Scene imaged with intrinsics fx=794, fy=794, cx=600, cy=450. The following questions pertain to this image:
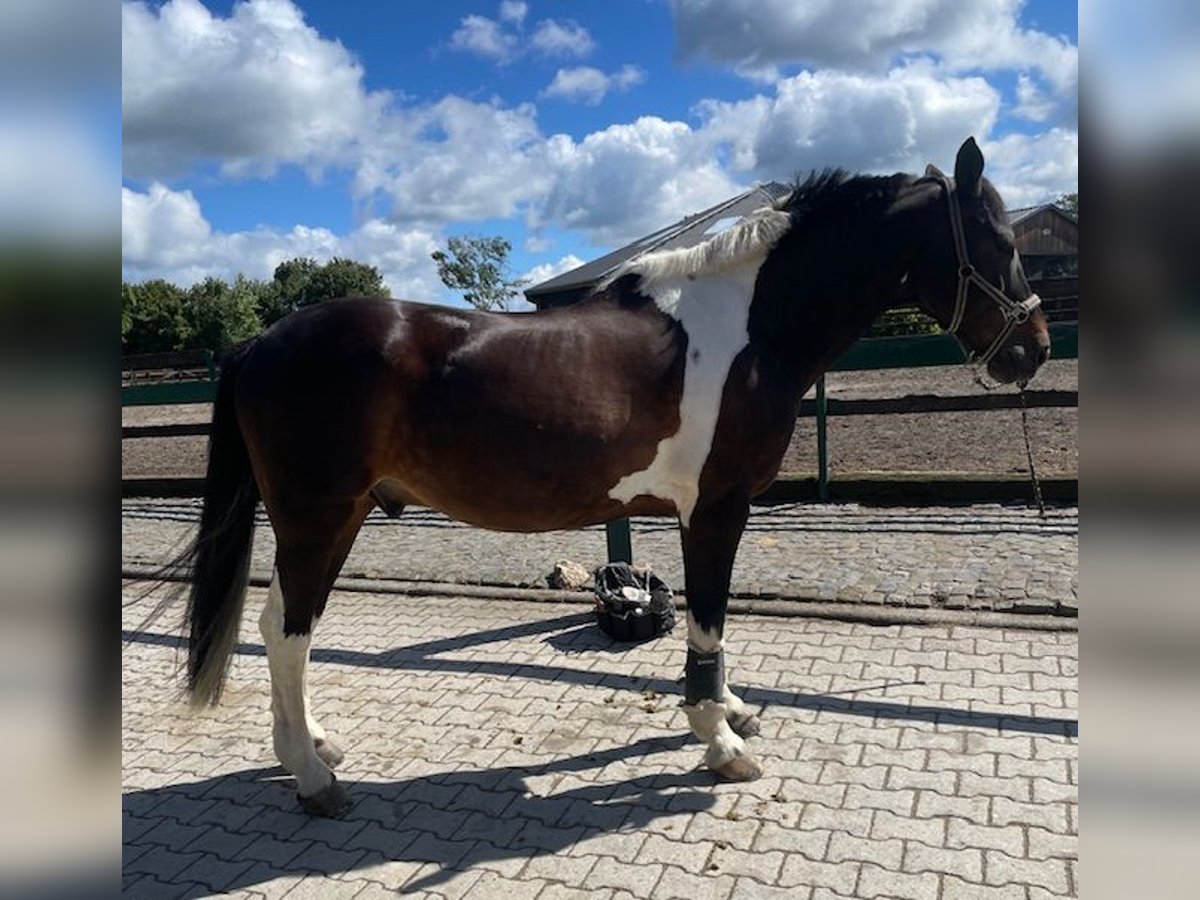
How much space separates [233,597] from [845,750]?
2.64 meters

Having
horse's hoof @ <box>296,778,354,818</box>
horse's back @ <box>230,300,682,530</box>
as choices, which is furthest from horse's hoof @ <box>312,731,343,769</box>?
horse's back @ <box>230,300,682,530</box>

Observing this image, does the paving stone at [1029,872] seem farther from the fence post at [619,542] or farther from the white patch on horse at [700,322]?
the fence post at [619,542]

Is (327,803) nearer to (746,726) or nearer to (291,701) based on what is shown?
(291,701)

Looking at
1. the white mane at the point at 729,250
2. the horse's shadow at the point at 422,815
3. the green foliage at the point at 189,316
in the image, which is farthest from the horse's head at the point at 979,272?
the green foliage at the point at 189,316

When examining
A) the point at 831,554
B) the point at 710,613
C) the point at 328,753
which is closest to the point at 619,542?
the point at 831,554

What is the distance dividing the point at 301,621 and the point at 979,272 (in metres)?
2.99

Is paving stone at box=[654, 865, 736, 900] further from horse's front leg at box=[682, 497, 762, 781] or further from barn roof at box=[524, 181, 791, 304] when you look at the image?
barn roof at box=[524, 181, 791, 304]

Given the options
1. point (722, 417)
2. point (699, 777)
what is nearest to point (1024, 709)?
point (699, 777)

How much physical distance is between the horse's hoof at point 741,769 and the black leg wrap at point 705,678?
0.80ft

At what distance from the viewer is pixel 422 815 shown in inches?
122

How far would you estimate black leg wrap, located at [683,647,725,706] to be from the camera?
325 centimetres

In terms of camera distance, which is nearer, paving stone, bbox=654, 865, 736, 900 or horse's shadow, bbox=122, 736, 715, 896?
paving stone, bbox=654, 865, 736, 900

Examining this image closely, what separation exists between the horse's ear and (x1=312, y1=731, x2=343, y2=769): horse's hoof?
11.5 feet

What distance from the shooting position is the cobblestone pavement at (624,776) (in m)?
2.65
